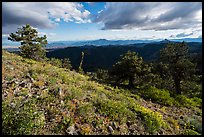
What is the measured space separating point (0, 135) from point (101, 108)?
5.61 metres

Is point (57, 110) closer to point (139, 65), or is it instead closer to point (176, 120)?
point (176, 120)

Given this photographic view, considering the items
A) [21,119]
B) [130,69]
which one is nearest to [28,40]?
[130,69]

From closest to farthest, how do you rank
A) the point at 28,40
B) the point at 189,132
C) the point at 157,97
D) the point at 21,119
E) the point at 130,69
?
the point at 21,119, the point at 189,132, the point at 157,97, the point at 130,69, the point at 28,40

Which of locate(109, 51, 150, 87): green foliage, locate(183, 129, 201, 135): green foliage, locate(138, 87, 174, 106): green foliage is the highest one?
locate(109, 51, 150, 87): green foliage

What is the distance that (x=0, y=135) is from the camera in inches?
335

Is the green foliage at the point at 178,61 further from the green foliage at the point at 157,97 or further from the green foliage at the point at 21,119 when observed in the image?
the green foliage at the point at 21,119

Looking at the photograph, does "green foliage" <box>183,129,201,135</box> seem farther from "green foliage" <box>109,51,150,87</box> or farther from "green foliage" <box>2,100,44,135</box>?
"green foliage" <box>109,51,150,87</box>

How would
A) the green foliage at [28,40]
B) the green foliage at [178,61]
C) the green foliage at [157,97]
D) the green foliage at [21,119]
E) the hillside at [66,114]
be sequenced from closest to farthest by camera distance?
the green foliage at [21,119] → the hillside at [66,114] → the green foliage at [157,97] → the green foliage at [178,61] → the green foliage at [28,40]

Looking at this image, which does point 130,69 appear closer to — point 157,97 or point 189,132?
point 157,97

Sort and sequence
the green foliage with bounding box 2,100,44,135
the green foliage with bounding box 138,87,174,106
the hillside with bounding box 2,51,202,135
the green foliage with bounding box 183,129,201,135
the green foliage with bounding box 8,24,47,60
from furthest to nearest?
the green foliage with bounding box 8,24,47,60 < the green foliage with bounding box 138,87,174,106 < the green foliage with bounding box 183,129,201,135 < the hillside with bounding box 2,51,202,135 < the green foliage with bounding box 2,100,44,135

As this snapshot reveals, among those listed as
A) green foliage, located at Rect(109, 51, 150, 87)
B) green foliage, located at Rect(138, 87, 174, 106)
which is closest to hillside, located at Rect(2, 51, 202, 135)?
green foliage, located at Rect(138, 87, 174, 106)

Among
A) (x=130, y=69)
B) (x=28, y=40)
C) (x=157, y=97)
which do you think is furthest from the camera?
(x=28, y=40)

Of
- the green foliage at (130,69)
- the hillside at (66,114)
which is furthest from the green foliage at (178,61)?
the hillside at (66,114)

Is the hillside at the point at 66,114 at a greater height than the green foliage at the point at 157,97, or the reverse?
the hillside at the point at 66,114
